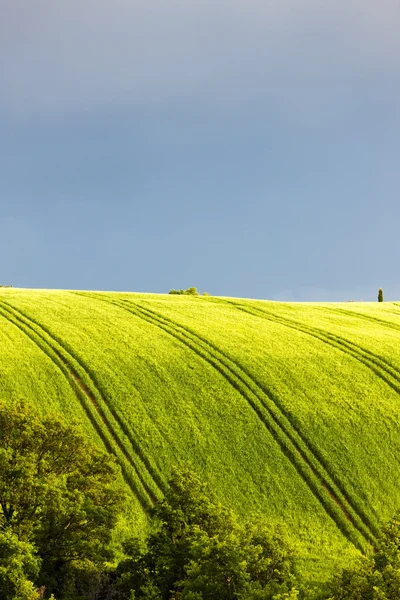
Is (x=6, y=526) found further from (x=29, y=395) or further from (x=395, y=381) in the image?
(x=395, y=381)

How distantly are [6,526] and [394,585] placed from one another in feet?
59.4

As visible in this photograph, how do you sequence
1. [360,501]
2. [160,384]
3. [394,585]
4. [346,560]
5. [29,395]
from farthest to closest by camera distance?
[160,384], [29,395], [360,501], [346,560], [394,585]

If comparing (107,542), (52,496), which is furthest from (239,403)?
(52,496)

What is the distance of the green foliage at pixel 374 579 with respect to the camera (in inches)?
903

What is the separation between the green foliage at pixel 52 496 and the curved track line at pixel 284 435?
18.8 meters

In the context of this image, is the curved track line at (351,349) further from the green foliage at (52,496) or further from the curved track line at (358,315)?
the green foliage at (52,496)

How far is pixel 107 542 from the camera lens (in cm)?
2833

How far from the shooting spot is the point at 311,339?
6612 centimetres

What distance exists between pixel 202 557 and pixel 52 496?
26.1 feet

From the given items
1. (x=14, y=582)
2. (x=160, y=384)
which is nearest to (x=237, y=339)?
(x=160, y=384)

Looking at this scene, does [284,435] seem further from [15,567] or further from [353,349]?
[15,567]

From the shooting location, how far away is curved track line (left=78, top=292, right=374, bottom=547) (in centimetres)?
4062

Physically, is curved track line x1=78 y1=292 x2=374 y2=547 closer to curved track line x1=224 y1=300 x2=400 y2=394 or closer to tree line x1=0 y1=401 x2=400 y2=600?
tree line x1=0 y1=401 x2=400 y2=600

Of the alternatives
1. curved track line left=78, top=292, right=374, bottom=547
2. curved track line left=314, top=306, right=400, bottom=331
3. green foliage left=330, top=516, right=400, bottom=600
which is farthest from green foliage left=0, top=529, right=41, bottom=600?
curved track line left=314, top=306, right=400, bottom=331
